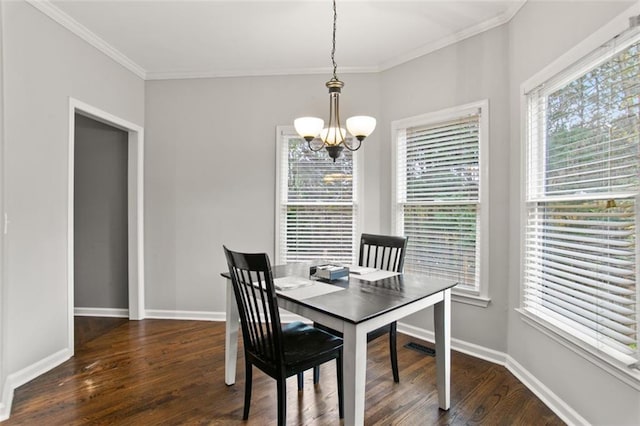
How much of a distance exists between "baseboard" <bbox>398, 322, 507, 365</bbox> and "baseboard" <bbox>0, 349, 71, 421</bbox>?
3017mm

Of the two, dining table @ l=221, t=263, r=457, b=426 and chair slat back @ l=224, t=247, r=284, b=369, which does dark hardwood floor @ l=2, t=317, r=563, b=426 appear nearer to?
dining table @ l=221, t=263, r=457, b=426

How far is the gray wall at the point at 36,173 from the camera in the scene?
2307 mm

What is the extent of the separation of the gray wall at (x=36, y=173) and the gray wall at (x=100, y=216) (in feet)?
3.05

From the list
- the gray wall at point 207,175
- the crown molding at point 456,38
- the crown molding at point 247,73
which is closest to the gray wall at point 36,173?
the crown molding at point 247,73

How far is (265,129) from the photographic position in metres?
3.66

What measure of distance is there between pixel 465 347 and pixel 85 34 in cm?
432

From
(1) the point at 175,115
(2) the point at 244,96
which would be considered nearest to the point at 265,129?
(2) the point at 244,96

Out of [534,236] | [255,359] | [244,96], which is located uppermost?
[244,96]

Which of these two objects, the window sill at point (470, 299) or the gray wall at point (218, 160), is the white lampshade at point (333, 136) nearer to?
the gray wall at point (218, 160)

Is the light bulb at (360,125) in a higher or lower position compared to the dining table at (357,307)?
higher

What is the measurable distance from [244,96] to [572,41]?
2.91 m

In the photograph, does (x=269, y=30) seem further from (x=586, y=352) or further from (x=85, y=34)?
(x=586, y=352)

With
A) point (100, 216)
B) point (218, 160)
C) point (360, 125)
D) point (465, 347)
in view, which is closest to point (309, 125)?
point (360, 125)

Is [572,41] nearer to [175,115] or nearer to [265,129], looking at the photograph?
[265,129]
